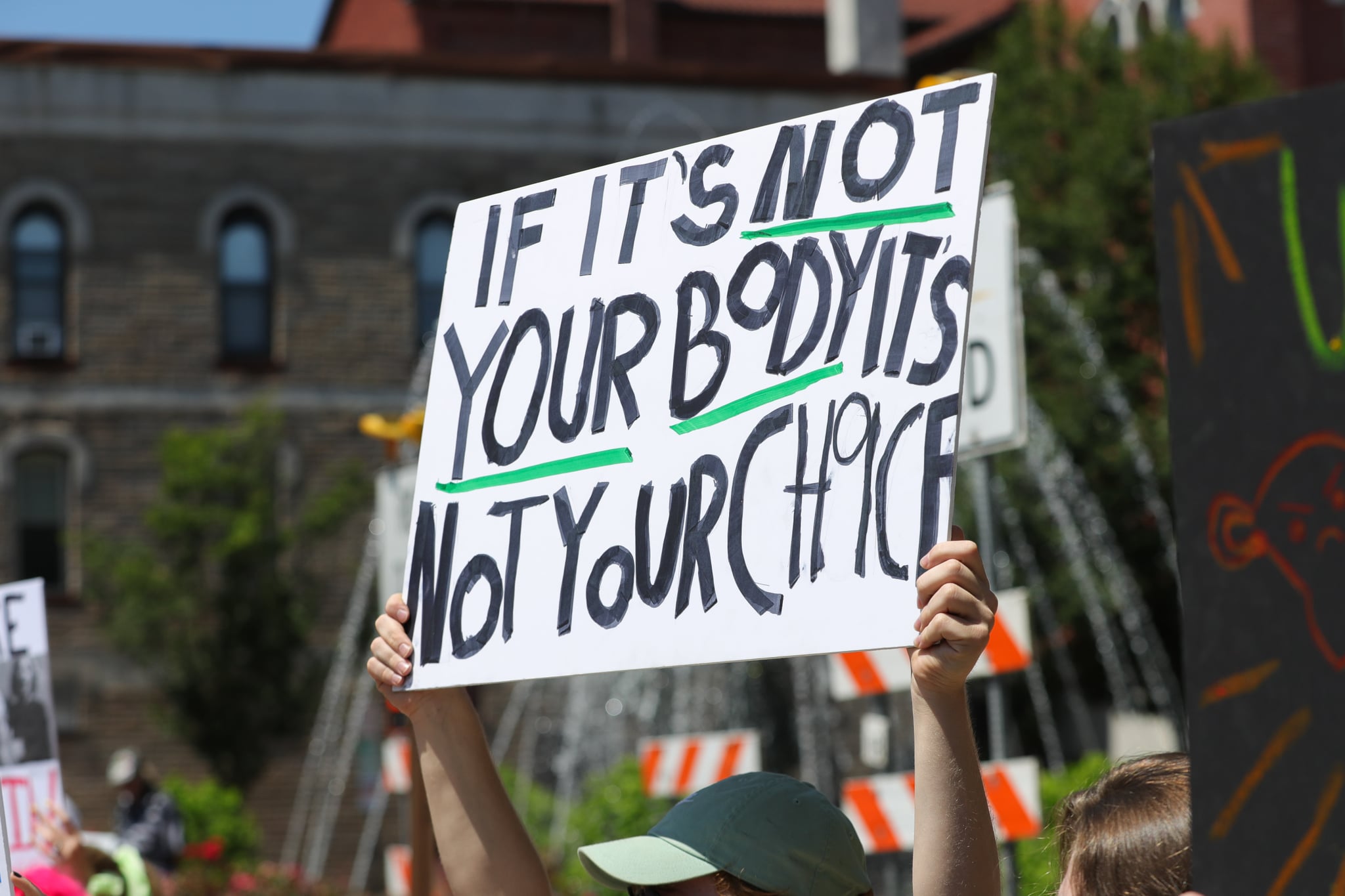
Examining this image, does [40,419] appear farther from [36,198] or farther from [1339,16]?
[1339,16]

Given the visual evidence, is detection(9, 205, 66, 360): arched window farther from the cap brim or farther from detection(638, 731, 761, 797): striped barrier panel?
the cap brim

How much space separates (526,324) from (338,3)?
34979 millimetres

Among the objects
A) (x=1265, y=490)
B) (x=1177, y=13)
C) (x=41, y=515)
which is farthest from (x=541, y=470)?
(x=1177, y=13)

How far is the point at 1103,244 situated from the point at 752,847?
2192cm

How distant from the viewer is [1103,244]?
23734 millimetres

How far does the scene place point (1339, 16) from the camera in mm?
27984

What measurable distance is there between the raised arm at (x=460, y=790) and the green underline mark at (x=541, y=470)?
19cm

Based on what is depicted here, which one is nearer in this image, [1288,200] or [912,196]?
[1288,200]

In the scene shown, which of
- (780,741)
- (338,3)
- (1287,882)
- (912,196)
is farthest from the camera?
(338,3)

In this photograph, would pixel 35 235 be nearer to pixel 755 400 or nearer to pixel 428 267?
pixel 428 267

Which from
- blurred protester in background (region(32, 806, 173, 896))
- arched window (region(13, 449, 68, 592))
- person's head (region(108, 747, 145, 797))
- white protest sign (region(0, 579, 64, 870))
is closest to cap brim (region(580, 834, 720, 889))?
blurred protester in background (region(32, 806, 173, 896))

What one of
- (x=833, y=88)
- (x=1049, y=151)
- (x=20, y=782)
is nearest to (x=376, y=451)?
(x=833, y=88)

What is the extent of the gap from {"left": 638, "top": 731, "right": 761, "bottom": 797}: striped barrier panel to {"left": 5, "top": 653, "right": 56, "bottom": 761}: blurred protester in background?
17.7ft

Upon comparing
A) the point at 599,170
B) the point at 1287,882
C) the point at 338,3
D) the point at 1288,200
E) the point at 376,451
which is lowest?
the point at 1287,882
